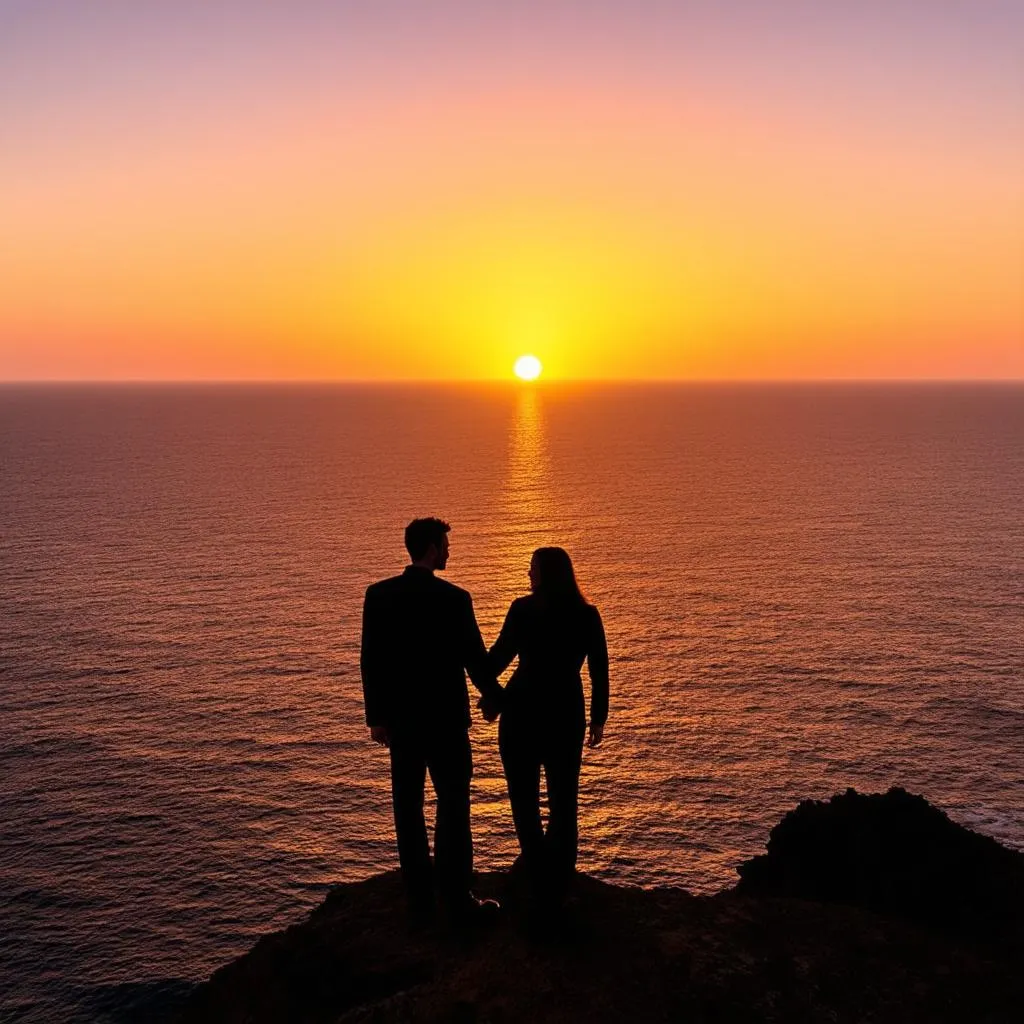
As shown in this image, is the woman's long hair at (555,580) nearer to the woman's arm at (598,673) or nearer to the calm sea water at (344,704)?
the woman's arm at (598,673)

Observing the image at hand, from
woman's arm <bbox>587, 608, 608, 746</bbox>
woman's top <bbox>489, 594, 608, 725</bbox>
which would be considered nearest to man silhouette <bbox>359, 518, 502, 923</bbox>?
woman's top <bbox>489, 594, 608, 725</bbox>

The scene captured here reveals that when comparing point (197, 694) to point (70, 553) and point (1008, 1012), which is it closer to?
point (70, 553)

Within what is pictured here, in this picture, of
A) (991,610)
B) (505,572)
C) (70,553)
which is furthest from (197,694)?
(991,610)

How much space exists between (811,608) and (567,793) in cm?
7171

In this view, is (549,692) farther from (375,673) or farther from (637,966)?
(637,966)

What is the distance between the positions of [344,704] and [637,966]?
5082 cm

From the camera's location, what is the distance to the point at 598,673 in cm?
926

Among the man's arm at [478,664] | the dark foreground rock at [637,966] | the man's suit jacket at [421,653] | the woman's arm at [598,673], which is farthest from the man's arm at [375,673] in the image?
the dark foreground rock at [637,966]

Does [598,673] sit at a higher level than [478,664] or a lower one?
lower

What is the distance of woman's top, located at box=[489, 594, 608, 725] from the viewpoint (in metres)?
8.94

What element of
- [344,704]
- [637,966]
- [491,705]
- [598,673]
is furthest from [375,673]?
[344,704]

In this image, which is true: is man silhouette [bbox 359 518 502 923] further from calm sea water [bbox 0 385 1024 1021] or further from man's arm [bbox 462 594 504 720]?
calm sea water [bbox 0 385 1024 1021]

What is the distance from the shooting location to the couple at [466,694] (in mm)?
8953

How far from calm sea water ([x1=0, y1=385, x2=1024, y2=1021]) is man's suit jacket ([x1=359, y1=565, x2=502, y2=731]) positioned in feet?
102
